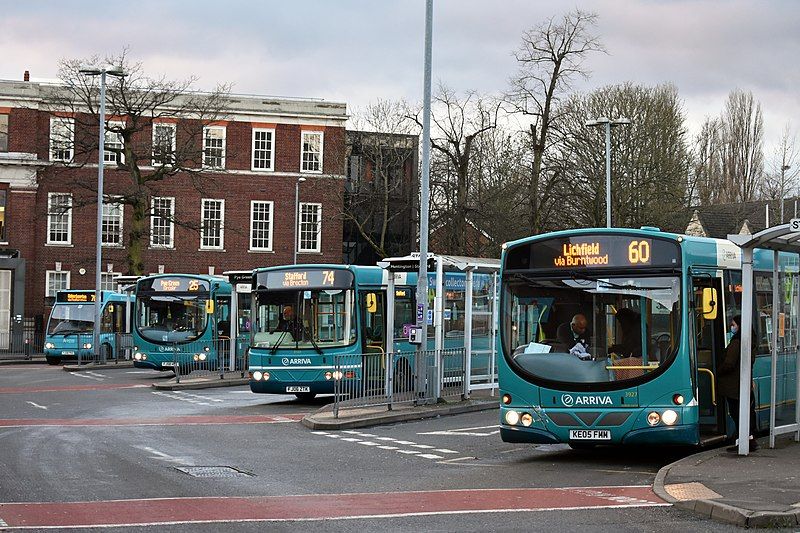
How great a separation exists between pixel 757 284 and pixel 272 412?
440 inches

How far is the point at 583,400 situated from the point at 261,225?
51.5m

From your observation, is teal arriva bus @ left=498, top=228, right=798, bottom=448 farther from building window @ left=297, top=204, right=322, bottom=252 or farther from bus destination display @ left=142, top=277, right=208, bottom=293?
building window @ left=297, top=204, right=322, bottom=252

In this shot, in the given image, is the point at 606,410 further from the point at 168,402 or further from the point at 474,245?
the point at 474,245

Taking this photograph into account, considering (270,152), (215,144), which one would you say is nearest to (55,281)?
(215,144)

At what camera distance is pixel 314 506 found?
454 inches

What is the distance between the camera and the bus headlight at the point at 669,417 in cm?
1421

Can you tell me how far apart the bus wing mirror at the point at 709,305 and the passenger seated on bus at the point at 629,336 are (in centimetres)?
107

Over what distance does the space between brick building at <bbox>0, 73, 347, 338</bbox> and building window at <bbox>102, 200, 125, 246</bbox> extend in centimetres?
6

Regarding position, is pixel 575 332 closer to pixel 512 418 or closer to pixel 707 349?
pixel 512 418

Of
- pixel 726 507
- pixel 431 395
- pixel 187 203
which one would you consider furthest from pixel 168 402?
pixel 187 203

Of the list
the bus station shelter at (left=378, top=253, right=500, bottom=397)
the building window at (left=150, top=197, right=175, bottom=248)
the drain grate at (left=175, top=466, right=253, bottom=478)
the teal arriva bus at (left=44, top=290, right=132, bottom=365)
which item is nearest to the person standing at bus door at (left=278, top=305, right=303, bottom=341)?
the bus station shelter at (left=378, top=253, right=500, bottom=397)

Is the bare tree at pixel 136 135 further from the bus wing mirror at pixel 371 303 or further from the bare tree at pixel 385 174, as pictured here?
the bus wing mirror at pixel 371 303

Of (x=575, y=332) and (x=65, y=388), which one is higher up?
(x=575, y=332)

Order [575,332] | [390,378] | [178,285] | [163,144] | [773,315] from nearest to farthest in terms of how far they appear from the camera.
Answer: [575,332] → [773,315] → [390,378] → [178,285] → [163,144]
